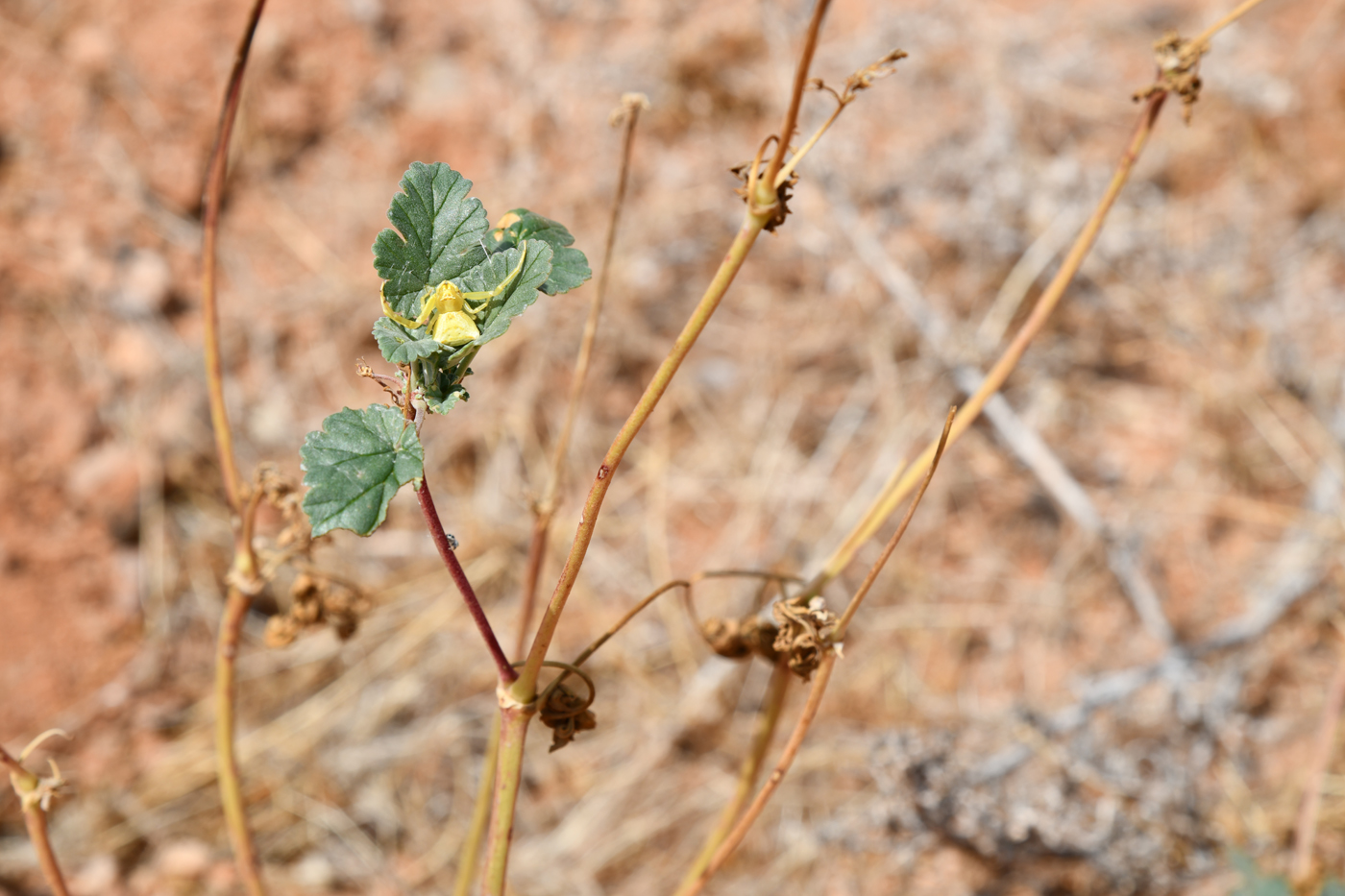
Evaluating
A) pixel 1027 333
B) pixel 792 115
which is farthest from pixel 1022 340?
pixel 792 115

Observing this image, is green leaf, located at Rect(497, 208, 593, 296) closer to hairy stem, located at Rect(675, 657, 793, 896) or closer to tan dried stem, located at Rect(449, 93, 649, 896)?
tan dried stem, located at Rect(449, 93, 649, 896)

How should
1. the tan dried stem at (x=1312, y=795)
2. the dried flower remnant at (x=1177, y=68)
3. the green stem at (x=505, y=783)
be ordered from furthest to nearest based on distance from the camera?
the tan dried stem at (x=1312, y=795), the dried flower remnant at (x=1177, y=68), the green stem at (x=505, y=783)

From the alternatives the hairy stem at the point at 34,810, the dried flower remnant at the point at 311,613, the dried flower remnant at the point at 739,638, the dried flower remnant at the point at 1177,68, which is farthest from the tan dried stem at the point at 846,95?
the hairy stem at the point at 34,810

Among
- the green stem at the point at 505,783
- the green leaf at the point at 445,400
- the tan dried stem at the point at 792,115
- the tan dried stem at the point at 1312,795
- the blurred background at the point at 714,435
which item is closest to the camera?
the tan dried stem at the point at 792,115

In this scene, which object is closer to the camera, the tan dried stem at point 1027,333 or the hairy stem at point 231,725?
the tan dried stem at point 1027,333

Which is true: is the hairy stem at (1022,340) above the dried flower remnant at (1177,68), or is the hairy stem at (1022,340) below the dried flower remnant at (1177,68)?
below

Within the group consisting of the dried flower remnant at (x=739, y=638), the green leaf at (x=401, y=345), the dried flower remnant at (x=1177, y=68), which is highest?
the dried flower remnant at (x=1177, y=68)

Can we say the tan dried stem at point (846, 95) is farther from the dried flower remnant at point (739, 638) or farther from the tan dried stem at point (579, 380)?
the dried flower remnant at point (739, 638)
